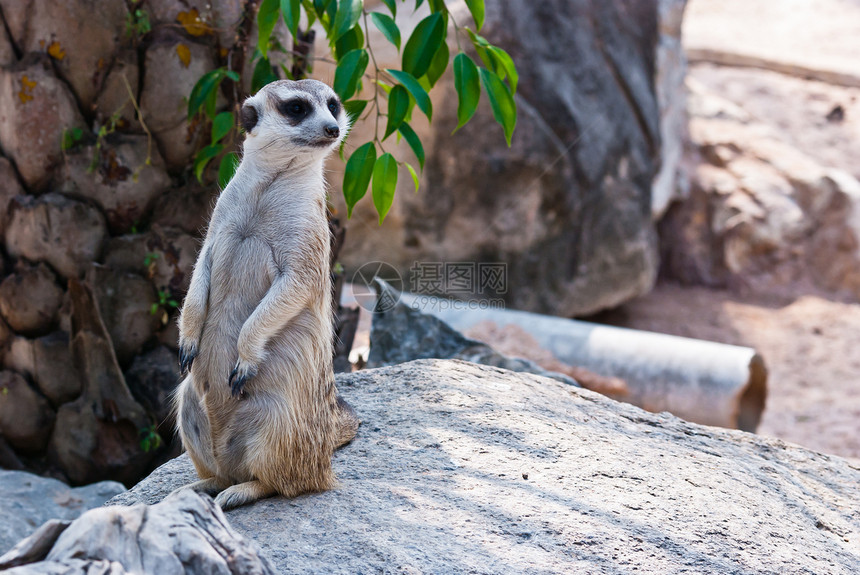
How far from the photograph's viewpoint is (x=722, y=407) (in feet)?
17.0

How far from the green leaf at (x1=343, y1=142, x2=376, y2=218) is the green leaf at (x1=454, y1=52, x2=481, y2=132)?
1.09 feet

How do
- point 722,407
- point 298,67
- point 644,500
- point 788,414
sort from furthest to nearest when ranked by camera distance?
1. point 788,414
2. point 722,407
3. point 298,67
4. point 644,500

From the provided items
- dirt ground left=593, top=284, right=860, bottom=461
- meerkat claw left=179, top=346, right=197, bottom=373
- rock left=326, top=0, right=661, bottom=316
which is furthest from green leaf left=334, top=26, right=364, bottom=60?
dirt ground left=593, top=284, right=860, bottom=461

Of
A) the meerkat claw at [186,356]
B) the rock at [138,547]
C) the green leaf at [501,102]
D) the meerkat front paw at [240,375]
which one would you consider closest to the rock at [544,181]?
the green leaf at [501,102]

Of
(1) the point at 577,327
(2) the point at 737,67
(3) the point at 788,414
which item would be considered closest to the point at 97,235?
(1) the point at 577,327

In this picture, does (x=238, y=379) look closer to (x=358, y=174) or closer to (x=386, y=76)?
(x=358, y=174)

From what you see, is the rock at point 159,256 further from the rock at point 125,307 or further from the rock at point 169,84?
the rock at point 169,84

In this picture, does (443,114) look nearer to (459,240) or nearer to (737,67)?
(459,240)

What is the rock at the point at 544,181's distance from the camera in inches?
268

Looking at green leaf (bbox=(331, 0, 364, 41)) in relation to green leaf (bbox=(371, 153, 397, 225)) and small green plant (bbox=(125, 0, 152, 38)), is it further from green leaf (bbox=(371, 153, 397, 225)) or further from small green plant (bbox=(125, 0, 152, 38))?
small green plant (bbox=(125, 0, 152, 38))

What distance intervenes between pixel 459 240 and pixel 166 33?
419cm

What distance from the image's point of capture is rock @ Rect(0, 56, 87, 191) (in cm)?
296

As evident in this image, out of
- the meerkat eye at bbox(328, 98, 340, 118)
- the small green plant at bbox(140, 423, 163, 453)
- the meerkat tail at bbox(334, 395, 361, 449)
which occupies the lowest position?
the small green plant at bbox(140, 423, 163, 453)

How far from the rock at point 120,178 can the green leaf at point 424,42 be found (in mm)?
1234
